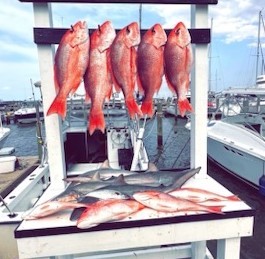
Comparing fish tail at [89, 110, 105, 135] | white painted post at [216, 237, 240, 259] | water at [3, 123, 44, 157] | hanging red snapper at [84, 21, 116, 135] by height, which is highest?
hanging red snapper at [84, 21, 116, 135]

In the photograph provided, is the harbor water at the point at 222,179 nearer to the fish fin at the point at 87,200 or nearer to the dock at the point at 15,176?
the dock at the point at 15,176

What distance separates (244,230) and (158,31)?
4.58ft

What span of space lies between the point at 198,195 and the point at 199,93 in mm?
848

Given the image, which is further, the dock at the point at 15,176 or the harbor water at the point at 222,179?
the dock at the point at 15,176

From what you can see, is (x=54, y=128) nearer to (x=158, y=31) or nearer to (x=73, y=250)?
(x=73, y=250)

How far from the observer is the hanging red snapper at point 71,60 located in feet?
5.32

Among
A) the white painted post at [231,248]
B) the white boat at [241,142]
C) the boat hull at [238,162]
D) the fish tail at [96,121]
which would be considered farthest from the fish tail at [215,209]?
the boat hull at [238,162]

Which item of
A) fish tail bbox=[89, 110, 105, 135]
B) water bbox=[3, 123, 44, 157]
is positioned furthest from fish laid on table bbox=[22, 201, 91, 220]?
water bbox=[3, 123, 44, 157]

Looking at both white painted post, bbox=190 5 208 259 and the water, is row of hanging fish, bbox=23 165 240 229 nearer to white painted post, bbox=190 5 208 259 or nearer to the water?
white painted post, bbox=190 5 208 259

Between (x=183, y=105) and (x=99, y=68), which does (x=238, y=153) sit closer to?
(x=183, y=105)

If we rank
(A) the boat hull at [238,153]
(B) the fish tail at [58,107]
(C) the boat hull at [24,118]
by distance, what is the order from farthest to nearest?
(C) the boat hull at [24,118], (A) the boat hull at [238,153], (B) the fish tail at [58,107]

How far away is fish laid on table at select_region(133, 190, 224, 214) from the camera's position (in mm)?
1475

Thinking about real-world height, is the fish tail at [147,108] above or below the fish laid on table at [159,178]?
above

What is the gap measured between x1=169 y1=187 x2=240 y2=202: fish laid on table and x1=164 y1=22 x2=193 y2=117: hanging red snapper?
0.56 meters
